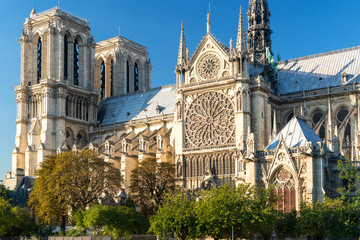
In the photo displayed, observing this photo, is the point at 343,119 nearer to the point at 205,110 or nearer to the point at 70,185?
the point at 205,110

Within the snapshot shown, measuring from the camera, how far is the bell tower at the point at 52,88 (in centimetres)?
8544

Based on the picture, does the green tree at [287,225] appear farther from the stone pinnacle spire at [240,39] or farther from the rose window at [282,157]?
the stone pinnacle spire at [240,39]

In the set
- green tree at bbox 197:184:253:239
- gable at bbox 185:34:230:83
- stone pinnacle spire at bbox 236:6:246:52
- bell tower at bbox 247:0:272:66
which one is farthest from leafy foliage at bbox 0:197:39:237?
bell tower at bbox 247:0:272:66

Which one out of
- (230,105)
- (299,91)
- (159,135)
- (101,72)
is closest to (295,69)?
(299,91)

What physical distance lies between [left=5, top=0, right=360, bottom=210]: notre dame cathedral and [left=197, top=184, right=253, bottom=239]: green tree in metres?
4.32

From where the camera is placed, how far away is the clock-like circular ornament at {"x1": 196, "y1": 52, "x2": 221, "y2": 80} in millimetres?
70812

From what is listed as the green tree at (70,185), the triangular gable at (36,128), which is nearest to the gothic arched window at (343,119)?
the green tree at (70,185)

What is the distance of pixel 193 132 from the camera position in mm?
71250

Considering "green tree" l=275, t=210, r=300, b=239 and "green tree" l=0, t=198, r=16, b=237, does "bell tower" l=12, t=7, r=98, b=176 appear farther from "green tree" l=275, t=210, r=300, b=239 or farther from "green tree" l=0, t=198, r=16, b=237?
"green tree" l=275, t=210, r=300, b=239

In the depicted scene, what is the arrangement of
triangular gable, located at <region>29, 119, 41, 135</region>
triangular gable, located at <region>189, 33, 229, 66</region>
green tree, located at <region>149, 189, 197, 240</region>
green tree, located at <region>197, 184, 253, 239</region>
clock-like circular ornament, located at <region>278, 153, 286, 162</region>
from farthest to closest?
1. triangular gable, located at <region>29, 119, 41, 135</region>
2. triangular gable, located at <region>189, 33, 229, 66</region>
3. clock-like circular ornament, located at <region>278, 153, 286, 162</region>
4. green tree, located at <region>149, 189, 197, 240</region>
5. green tree, located at <region>197, 184, 253, 239</region>

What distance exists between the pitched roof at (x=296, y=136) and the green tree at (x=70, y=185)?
21.9 meters

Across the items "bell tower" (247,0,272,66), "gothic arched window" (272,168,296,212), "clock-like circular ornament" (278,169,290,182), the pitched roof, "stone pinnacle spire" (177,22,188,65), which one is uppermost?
"bell tower" (247,0,272,66)

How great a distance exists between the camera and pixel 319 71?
247 feet

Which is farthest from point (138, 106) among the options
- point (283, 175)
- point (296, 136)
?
point (283, 175)
